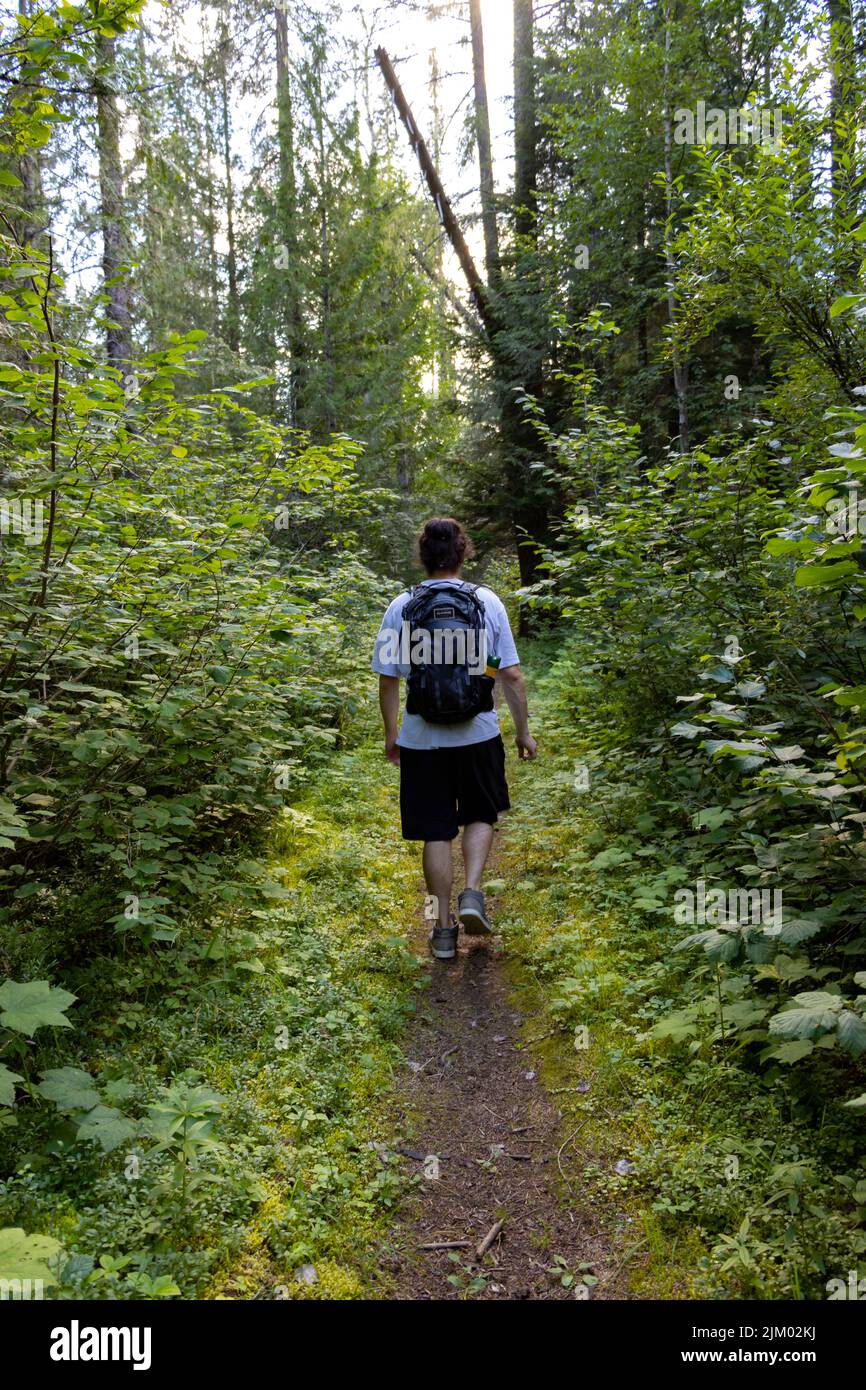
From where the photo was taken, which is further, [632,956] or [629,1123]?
[632,956]

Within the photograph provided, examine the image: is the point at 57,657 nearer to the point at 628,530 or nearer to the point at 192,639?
the point at 192,639

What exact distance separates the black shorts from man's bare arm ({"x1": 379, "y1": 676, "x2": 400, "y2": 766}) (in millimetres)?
115

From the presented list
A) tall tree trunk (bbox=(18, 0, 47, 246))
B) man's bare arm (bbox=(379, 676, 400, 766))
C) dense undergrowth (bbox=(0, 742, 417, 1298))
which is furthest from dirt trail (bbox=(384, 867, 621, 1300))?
tall tree trunk (bbox=(18, 0, 47, 246))

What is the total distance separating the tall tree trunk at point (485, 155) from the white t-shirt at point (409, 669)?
12843 millimetres

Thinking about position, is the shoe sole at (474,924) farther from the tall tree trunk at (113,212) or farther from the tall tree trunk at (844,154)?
the tall tree trunk at (113,212)

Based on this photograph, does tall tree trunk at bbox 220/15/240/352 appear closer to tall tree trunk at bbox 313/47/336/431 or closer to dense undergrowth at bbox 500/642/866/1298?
tall tree trunk at bbox 313/47/336/431

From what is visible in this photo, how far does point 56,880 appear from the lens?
3.60 metres

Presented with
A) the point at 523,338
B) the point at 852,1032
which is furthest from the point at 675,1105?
the point at 523,338

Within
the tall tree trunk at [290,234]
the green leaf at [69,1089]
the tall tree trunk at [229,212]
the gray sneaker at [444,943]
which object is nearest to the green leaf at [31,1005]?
the green leaf at [69,1089]

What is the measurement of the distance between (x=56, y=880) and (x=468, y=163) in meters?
17.7

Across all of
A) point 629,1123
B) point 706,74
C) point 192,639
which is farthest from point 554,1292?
point 706,74

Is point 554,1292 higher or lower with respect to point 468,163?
lower

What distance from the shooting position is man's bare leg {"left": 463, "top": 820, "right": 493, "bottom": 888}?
14.0 ft

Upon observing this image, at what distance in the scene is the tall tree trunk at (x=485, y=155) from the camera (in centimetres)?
1451
